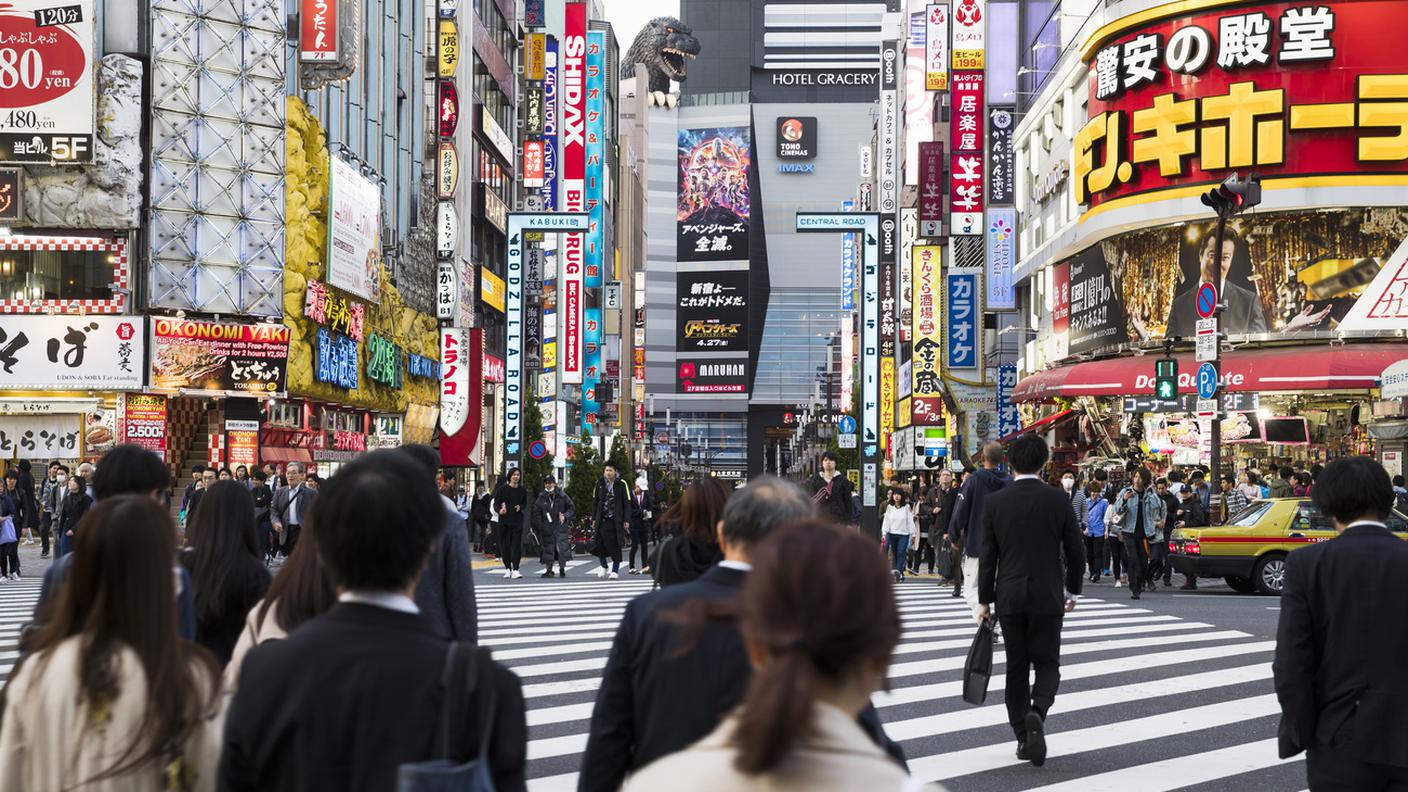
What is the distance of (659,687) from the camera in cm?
405

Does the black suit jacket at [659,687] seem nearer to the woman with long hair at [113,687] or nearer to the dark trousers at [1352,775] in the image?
the woman with long hair at [113,687]

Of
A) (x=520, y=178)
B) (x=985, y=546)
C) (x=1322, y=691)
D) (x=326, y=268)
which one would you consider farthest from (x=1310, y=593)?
(x=520, y=178)

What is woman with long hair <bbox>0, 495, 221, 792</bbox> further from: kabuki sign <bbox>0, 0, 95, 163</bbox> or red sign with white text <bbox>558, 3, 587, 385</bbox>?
red sign with white text <bbox>558, 3, 587, 385</bbox>

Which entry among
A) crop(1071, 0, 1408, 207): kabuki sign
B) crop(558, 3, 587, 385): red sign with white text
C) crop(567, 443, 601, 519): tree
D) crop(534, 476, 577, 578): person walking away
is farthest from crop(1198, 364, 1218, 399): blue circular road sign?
crop(558, 3, 587, 385): red sign with white text

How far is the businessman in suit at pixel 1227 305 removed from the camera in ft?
111

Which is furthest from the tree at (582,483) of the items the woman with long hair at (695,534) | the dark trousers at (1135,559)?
the woman with long hair at (695,534)

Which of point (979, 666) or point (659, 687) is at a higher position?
point (659, 687)

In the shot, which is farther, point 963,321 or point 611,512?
point 963,321

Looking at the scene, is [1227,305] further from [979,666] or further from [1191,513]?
[979,666]

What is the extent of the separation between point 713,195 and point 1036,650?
12623 centimetres

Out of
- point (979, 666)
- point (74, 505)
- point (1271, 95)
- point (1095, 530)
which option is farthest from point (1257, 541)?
point (74, 505)

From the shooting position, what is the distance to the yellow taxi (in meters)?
21.9

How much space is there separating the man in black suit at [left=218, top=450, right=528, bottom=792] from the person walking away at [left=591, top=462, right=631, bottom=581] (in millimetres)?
20626

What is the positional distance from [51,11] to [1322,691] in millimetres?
33696
